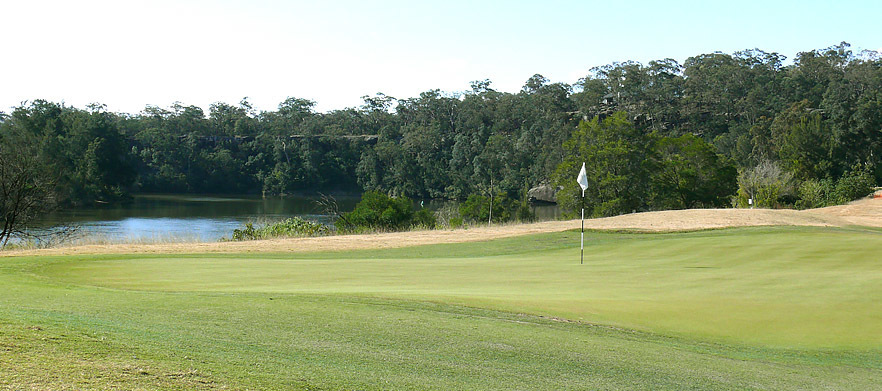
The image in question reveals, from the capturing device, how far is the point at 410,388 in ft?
16.6

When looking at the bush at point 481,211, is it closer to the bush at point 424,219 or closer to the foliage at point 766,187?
the bush at point 424,219

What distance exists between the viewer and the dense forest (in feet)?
166

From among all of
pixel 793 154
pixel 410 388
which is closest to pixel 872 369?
pixel 410 388

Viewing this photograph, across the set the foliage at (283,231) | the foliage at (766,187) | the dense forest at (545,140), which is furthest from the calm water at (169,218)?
the foliage at (766,187)

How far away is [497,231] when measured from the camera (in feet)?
96.1

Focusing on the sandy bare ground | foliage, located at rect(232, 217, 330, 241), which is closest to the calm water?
foliage, located at rect(232, 217, 330, 241)

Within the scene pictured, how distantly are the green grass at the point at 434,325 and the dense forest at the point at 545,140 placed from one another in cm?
3528

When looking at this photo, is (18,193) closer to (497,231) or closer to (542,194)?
(497,231)

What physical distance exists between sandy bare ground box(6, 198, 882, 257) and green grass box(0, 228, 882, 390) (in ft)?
17.9

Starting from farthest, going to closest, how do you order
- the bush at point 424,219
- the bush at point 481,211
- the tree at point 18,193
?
the bush at point 481,211 < the bush at point 424,219 < the tree at point 18,193

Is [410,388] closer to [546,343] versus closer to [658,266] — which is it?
[546,343]

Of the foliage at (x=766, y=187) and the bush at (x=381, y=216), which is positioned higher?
the foliage at (x=766, y=187)

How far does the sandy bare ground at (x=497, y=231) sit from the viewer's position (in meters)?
21.2

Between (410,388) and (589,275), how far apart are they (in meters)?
9.49
